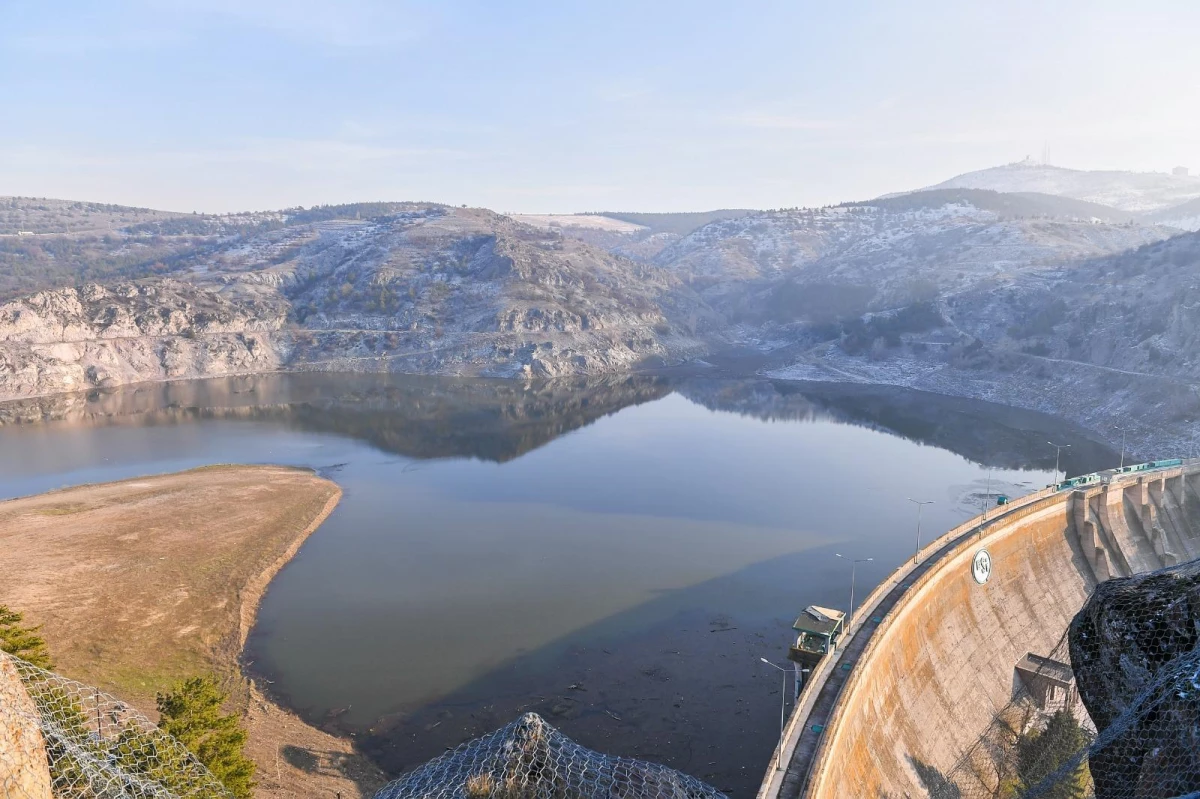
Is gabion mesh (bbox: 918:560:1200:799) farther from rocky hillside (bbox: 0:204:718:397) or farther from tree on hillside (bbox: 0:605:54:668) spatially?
rocky hillside (bbox: 0:204:718:397)

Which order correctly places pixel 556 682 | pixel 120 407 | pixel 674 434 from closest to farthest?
1. pixel 556 682
2. pixel 674 434
3. pixel 120 407

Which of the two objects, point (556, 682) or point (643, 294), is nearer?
point (556, 682)

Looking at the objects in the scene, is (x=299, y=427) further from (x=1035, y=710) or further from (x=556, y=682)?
(x=1035, y=710)

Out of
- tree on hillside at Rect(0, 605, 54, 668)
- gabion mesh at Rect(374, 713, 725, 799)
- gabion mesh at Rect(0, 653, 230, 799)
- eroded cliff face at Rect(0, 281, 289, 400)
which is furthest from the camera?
eroded cliff face at Rect(0, 281, 289, 400)

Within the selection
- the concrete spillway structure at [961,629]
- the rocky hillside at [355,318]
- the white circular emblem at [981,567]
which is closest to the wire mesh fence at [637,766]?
the concrete spillway structure at [961,629]

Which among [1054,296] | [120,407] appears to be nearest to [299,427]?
[120,407]

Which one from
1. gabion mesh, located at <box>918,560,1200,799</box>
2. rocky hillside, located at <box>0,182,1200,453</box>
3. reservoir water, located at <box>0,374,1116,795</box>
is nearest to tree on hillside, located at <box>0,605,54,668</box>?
reservoir water, located at <box>0,374,1116,795</box>
